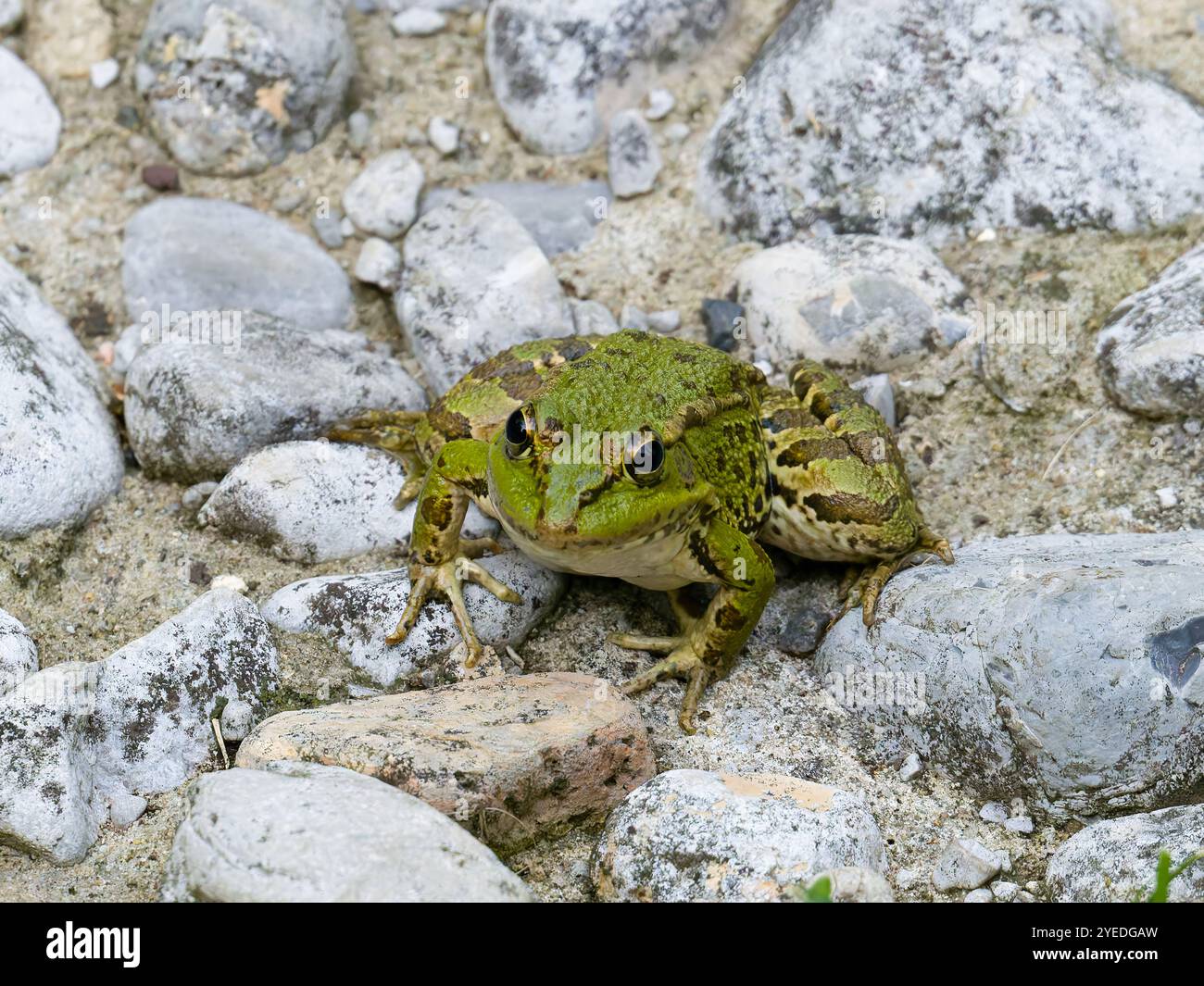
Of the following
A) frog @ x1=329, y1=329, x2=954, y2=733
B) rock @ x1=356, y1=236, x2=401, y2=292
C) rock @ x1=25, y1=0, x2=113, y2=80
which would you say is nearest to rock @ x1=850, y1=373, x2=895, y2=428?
frog @ x1=329, y1=329, x2=954, y2=733

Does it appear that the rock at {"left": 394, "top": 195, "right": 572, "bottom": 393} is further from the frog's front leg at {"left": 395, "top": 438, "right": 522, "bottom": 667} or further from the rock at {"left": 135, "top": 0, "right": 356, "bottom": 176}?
the rock at {"left": 135, "top": 0, "right": 356, "bottom": 176}

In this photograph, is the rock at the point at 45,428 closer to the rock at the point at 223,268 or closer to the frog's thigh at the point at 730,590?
the rock at the point at 223,268

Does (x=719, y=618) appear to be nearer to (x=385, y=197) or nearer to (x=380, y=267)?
(x=380, y=267)

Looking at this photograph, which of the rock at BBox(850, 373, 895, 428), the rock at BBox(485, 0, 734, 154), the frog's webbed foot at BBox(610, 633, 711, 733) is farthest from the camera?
the rock at BBox(485, 0, 734, 154)

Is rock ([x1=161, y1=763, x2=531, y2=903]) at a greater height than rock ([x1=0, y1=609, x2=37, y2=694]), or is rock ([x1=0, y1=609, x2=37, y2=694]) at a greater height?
rock ([x1=161, y1=763, x2=531, y2=903])

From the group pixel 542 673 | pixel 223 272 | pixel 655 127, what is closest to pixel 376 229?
pixel 223 272

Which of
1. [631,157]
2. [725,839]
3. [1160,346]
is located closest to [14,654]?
[725,839]
